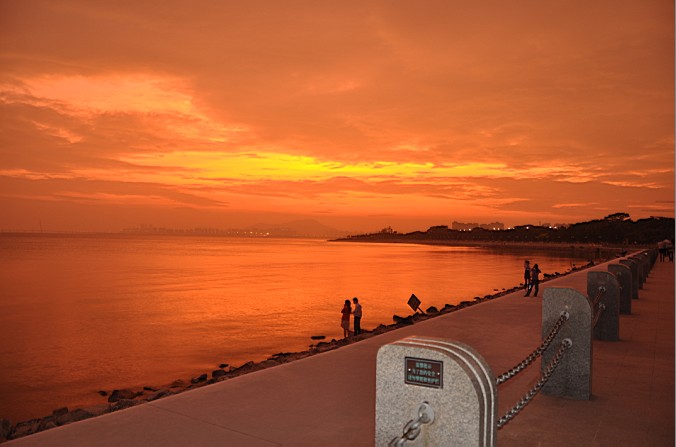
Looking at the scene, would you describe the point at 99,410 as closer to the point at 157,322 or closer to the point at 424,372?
the point at 424,372

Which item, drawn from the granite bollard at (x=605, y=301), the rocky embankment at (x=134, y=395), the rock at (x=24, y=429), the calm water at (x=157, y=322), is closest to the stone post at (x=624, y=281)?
the granite bollard at (x=605, y=301)

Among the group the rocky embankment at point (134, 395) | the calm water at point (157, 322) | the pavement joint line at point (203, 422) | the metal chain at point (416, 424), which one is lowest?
the calm water at point (157, 322)

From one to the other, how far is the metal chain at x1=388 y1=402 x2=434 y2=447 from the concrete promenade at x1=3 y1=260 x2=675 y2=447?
5.40 feet

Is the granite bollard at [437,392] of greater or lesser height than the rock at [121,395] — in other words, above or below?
above

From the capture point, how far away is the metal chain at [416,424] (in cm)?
334

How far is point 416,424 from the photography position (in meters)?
3.36

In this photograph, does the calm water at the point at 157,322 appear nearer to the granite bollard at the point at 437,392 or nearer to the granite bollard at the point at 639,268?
the granite bollard at the point at 639,268

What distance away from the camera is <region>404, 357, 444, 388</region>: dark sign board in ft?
10.9

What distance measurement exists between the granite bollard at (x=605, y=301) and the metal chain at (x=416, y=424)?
645 centimetres

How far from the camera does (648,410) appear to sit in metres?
5.84

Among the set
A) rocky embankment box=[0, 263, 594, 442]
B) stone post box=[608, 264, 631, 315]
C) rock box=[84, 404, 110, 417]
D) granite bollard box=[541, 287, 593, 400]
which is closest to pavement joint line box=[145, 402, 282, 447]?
rocky embankment box=[0, 263, 594, 442]

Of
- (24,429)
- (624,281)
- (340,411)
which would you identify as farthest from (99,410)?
(624,281)

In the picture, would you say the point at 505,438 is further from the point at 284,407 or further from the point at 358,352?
the point at 358,352

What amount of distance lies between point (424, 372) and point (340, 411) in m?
2.71
